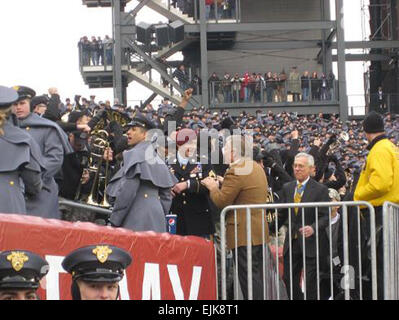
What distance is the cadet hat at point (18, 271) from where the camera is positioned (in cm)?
550

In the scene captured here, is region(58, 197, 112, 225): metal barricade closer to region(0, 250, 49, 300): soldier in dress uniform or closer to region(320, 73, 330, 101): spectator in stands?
region(0, 250, 49, 300): soldier in dress uniform

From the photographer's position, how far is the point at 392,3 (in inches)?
1817

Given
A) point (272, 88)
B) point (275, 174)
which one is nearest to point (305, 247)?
point (275, 174)

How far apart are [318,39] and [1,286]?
124ft

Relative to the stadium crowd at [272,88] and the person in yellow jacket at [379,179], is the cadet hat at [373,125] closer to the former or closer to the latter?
the person in yellow jacket at [379,179]

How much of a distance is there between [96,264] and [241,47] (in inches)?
1458

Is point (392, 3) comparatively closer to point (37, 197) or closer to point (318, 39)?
point (318, 39)

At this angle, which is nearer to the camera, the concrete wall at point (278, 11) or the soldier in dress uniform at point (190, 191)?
the soldier in dress uniform at point (190, 191)

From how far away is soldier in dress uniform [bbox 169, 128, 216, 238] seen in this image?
10156 millimetres

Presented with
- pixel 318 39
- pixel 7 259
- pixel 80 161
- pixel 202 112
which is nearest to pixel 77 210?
pixel 80 161

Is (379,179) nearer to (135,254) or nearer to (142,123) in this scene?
(142,123)

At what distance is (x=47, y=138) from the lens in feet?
29.3

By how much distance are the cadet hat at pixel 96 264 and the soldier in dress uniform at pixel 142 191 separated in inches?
117

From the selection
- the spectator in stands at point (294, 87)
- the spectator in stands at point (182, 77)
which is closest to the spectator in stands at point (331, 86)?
the spectator in stands at point (294, 87)
